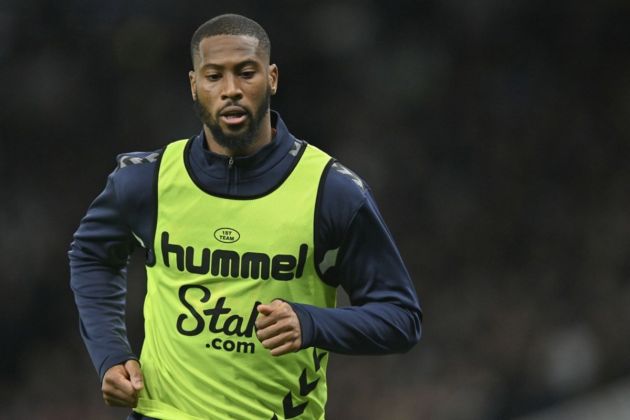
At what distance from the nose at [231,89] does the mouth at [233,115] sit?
3cm

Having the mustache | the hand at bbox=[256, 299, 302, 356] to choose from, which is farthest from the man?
the hand at bbox=[256, 299, 302, 356]

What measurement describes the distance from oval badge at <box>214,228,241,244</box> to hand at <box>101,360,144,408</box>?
1.55 ft

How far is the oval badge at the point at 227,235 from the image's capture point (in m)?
3.70

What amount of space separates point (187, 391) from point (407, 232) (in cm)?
470

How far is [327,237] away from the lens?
145 inches

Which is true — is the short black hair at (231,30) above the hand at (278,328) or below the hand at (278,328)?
above

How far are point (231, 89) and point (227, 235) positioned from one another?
1.38ft

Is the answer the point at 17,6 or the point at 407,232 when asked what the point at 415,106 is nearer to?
the point at 407,232

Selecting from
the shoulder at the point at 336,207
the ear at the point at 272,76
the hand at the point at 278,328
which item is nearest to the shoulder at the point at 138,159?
the ear at the point at 272,76

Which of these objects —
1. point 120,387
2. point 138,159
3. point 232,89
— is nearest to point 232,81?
point 232,89

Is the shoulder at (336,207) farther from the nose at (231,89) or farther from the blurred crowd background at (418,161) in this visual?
the blurred crowd background at (418,161)

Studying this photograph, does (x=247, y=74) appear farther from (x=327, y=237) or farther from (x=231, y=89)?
(x=327, y=237)

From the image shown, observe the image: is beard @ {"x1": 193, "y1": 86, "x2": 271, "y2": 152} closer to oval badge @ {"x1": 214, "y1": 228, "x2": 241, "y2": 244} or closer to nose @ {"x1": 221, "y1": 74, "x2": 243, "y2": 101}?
nose @ {"x1": 221, "y1": 74, "x2": 243, "y2": 101}

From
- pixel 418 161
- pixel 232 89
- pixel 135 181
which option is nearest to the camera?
pixel 232 89
